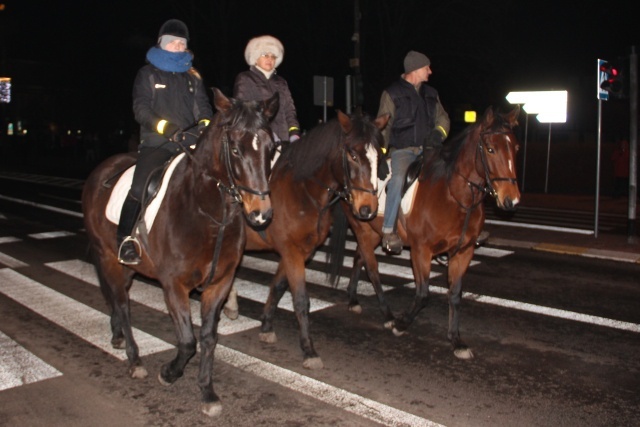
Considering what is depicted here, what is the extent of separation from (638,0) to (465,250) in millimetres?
22845

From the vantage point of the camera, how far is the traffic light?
12.3m

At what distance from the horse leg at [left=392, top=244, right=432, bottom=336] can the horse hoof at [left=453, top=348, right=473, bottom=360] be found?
2.18 ft

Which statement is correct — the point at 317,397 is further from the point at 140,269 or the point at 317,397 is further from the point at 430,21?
the point at 430,21

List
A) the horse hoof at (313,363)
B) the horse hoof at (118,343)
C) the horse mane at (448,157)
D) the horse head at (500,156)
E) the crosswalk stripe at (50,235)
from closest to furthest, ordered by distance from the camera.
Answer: the horse hoof at (313,363) → the horse head at (500,156) → the horse hoof at (118,343) → the horse mane at (448,157) → the crosswalk stripe at (50,235)

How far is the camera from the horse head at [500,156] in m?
5.79

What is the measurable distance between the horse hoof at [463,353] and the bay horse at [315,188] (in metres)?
1.35

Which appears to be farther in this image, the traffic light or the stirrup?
the traffic light

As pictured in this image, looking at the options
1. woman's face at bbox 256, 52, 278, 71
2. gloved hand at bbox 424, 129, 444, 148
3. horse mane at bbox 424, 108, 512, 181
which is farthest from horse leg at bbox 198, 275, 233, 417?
gloved hand at bbox 424, 129, 444, 148

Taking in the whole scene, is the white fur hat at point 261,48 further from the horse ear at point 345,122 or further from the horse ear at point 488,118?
the horse ear at point 488,118

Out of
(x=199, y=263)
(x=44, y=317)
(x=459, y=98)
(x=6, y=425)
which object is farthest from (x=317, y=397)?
(x=459, y=98)

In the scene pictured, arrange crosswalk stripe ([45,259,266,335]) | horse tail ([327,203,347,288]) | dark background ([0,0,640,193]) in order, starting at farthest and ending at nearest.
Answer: dark background ([0,0,640,193]) < crosswalk stripe ([45,259,266,335]) < horse tail ([327,203,347,288])

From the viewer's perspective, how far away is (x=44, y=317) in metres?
7.11

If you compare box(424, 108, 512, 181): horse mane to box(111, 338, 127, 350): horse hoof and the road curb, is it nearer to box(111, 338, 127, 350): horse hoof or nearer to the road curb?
box(111, 338, 127, 350): horse hoof

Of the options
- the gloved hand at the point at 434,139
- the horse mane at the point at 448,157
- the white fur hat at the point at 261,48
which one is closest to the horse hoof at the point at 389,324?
the horse mane at the point at 448,157
